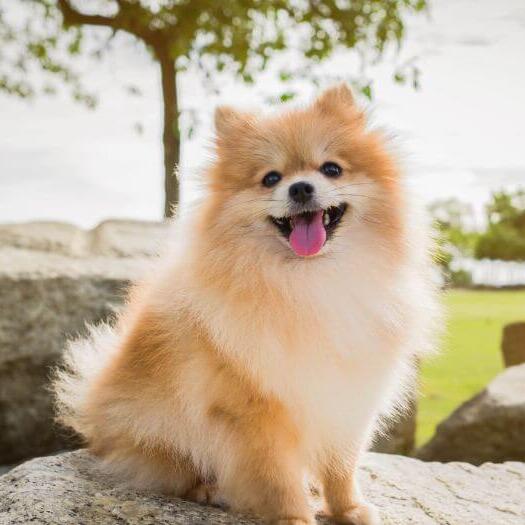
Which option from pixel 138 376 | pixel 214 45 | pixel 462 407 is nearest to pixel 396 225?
pixel 138 376

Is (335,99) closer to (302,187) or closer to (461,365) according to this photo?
(302,187)

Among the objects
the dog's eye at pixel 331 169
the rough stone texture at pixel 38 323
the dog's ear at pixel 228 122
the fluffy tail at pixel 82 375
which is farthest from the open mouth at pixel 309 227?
the rough stone texture at pixel 38 323

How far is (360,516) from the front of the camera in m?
2.70

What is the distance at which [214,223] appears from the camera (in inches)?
101

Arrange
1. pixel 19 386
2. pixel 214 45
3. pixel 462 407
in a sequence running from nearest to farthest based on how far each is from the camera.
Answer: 1. pixel 19 386
2. pixel 462 407
3. pixel 214 45

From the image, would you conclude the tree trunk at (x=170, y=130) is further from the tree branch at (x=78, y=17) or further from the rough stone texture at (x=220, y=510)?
the rough stone texture at (x=220, y=510)

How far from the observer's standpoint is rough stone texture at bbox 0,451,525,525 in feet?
8.07

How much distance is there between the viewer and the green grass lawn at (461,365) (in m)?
7.39

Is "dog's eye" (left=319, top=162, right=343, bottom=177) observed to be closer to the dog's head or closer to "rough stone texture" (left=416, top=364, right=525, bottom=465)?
the dog's head

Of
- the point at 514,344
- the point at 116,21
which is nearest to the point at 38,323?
the point at 116,21

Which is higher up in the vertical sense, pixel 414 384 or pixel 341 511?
pixel 414 384

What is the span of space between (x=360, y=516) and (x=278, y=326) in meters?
0.86

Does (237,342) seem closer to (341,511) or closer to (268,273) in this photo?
(268,273)

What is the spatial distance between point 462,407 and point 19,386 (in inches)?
124
